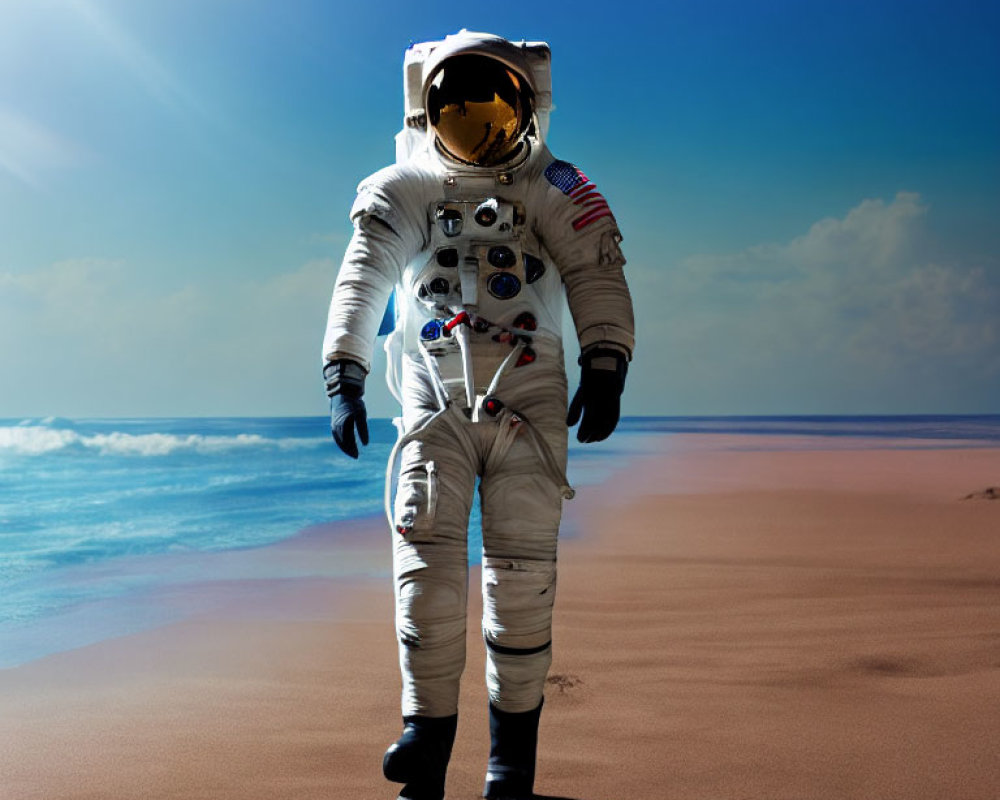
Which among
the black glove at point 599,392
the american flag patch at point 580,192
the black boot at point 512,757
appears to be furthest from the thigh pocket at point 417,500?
the american flag patch at point 580,192

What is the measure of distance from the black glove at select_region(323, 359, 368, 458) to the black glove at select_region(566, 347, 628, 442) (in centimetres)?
55

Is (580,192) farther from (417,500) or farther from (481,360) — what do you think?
(417,500)

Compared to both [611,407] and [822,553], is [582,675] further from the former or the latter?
[822,553]

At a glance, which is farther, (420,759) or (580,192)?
(580,192)

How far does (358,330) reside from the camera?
7.80 ft

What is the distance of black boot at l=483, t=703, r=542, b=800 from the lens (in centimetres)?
235

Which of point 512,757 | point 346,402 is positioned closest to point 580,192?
point 346,402

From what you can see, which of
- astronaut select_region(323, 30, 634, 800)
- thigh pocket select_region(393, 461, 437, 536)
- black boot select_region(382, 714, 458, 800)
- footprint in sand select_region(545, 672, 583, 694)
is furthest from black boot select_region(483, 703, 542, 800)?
footprint in sand select_region(545, 672, 583, 694)

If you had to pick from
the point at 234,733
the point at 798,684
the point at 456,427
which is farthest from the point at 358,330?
the point at 798,684

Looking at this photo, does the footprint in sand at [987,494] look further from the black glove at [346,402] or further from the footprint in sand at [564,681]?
the black glove at [346,402]

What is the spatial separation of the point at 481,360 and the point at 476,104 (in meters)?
0.66

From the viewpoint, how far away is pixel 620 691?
3291mm

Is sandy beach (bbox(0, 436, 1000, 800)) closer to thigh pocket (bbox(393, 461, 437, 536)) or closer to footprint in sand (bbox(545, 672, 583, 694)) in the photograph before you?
footprint in sand (bbox(545, 672, 583, 694))

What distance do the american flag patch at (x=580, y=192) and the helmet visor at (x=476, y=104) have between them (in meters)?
0.16
